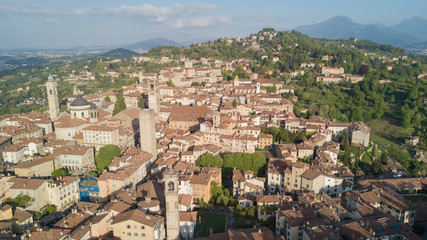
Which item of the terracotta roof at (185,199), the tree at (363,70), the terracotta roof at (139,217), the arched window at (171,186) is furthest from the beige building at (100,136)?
the tree at (363,70)

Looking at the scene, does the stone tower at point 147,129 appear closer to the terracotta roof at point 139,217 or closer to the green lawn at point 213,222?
the green lawn at point 213,222

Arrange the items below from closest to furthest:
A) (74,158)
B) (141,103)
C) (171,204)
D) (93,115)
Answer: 1. (171,204)
2. (74,158)
3. (93,115)
4. (141,103)

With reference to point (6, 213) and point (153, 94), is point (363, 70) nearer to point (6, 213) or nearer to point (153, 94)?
point (153, 94)

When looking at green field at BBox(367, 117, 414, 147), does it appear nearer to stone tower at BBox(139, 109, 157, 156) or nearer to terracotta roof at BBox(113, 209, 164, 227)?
stone tower at BBox(139, 109, 157, 156)

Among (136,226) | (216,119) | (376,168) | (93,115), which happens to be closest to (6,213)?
(136,226)

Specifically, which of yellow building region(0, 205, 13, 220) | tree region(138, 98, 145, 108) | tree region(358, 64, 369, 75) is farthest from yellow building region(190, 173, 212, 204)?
tree region(358, 64, 369, 75)
